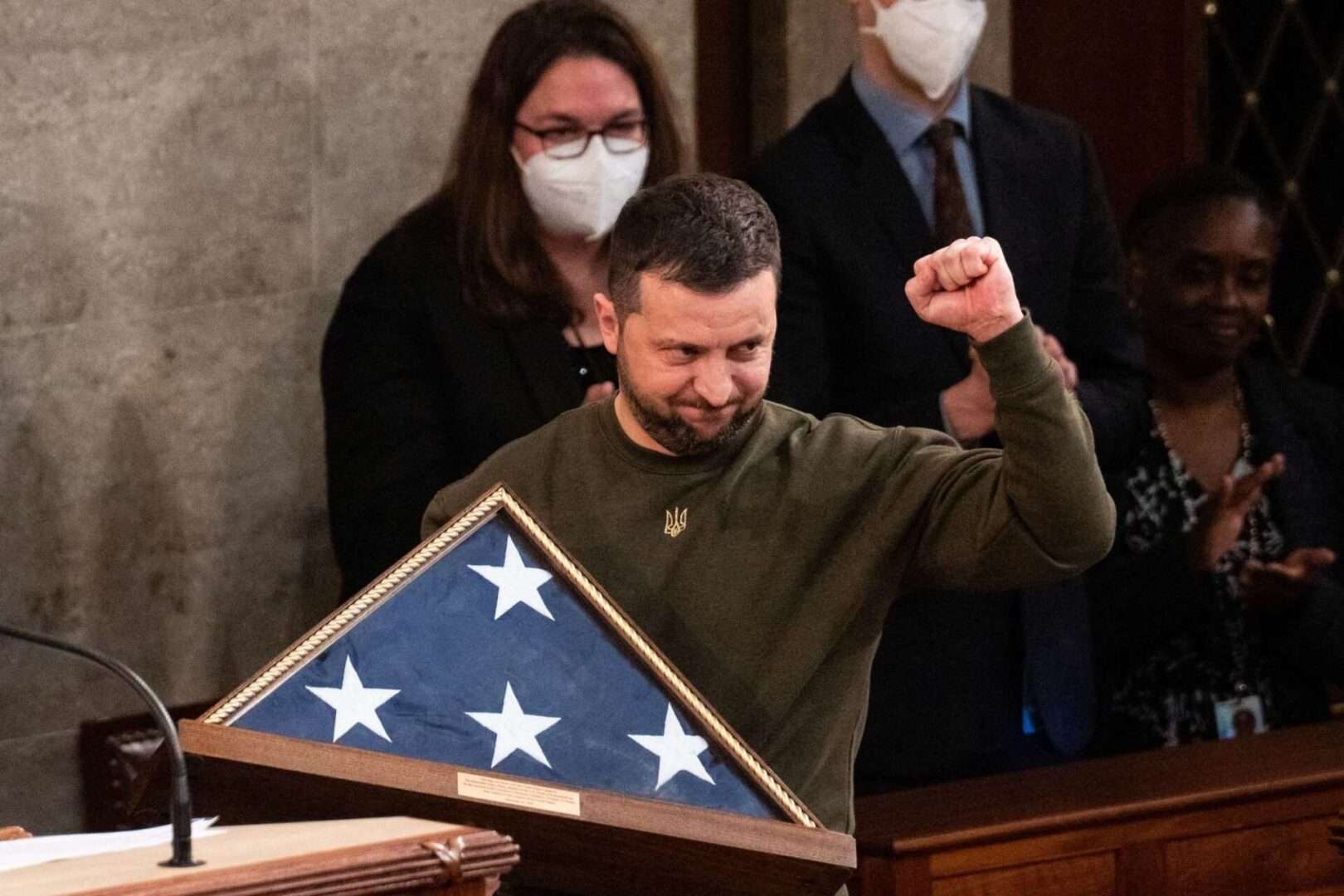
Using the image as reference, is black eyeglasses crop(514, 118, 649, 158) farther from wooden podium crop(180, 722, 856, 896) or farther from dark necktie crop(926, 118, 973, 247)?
wooden podium crop(180, 722, 856, 896)

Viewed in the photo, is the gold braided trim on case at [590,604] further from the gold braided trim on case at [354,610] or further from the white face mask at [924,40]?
the white face mask at [924,40]

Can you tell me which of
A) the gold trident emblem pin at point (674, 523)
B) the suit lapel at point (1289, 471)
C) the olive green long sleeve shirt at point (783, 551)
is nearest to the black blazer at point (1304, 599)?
the suit lapel at point (1289, 471)

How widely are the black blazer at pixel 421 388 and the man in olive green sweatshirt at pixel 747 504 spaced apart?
3.57ft

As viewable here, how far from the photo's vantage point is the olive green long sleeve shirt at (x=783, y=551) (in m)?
3.52

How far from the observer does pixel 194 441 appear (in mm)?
5570

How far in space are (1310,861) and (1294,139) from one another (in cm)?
267

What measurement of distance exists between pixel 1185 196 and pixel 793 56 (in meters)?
1.30

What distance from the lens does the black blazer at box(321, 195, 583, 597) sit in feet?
15.8

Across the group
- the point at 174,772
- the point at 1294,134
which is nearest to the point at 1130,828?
the point at 174,772

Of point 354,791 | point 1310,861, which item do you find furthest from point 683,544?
point 1310,861

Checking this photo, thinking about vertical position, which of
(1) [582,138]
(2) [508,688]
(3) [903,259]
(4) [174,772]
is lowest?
(4) [174,772]

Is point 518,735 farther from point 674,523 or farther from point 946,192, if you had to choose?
point 946,192

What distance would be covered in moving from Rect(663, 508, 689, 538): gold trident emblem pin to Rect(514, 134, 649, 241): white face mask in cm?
135

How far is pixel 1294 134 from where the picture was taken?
7160 mm
